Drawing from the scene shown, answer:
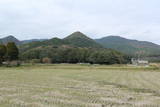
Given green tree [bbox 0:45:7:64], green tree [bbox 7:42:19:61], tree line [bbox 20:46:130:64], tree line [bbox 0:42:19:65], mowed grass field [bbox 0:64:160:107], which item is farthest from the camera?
tree line [bbox 20:46:130:64]

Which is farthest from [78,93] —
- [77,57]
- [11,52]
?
[77,57]

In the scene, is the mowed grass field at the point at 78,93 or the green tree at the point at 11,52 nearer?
the mowed grass field at the point at 78,93

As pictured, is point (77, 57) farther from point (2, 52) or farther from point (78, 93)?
point (78, 93)

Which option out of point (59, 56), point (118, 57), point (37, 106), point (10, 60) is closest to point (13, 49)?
point (10, 60)

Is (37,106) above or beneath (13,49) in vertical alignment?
beneath

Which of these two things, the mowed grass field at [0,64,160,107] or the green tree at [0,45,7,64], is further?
the green tree at [0,45,7,64]

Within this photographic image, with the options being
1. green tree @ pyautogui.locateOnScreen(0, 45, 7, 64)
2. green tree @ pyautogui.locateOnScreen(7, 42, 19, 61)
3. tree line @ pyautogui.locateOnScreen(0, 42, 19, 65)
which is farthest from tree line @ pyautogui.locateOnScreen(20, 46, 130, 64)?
green tree @ pyautogui.locateOnScreen(0, 45, 7, 64)

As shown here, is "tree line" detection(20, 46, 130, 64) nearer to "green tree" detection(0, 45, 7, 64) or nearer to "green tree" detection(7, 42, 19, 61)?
"green tree" detection(7, 42, 19, 61)

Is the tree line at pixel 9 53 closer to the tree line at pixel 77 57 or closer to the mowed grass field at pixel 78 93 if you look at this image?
the tree line at pixel 77 57

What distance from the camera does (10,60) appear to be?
254 feet

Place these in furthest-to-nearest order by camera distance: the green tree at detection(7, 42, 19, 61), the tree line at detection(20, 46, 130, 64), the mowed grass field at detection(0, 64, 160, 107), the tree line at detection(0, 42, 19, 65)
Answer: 1. the tree line at detection(20, 46, 130, 64)
2. the green tree at detection(7, 42, 19, 61)
3. the tree line at detection(0, 42, 19, 65)
4. the mowed grass field at detection(0, 64, 160, 107)

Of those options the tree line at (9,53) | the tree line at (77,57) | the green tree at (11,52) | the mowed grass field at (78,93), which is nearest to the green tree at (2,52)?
the tree line at (9,53)

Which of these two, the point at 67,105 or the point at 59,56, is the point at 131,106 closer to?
the point at 67,105

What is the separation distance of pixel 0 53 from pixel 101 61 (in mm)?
51124
